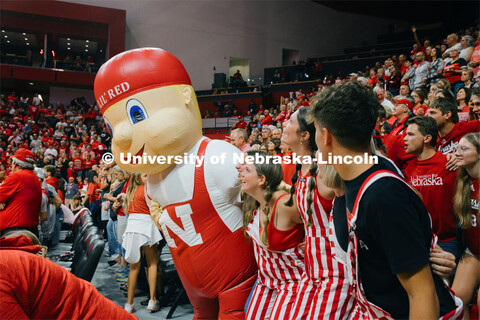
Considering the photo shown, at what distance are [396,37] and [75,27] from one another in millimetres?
16730

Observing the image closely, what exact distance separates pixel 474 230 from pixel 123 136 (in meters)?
2.61

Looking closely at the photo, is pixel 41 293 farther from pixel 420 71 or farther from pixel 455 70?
pixel 420 71

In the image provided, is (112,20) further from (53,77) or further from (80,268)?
(80,268)

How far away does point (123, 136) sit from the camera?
269cm

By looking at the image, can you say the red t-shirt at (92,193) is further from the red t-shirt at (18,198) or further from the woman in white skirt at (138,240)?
the woman in white skirt at (138,240)

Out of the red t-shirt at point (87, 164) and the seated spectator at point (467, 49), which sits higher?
the seated spectator at point (467, 49)

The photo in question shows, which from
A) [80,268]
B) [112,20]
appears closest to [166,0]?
[112,20]

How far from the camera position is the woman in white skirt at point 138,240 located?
172 inches

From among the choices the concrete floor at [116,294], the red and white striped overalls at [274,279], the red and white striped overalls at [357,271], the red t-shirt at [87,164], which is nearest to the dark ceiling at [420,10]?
the red t-shirt at [87,164]

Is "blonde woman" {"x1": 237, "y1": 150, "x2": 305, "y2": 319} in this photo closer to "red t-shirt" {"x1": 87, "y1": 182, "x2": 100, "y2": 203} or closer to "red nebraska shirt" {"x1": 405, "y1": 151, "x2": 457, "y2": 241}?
"red nebraska shirt" {"x1": 405, "y1": 151, "x2": 457, "y2": 241}

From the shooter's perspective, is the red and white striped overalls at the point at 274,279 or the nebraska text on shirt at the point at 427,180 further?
the nebraska text on shirt at the point at 427,180

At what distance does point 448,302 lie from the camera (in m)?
1.36

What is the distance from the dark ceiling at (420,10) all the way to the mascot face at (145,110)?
61.9 feet

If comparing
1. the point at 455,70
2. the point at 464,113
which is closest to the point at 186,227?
the point at 464,113
